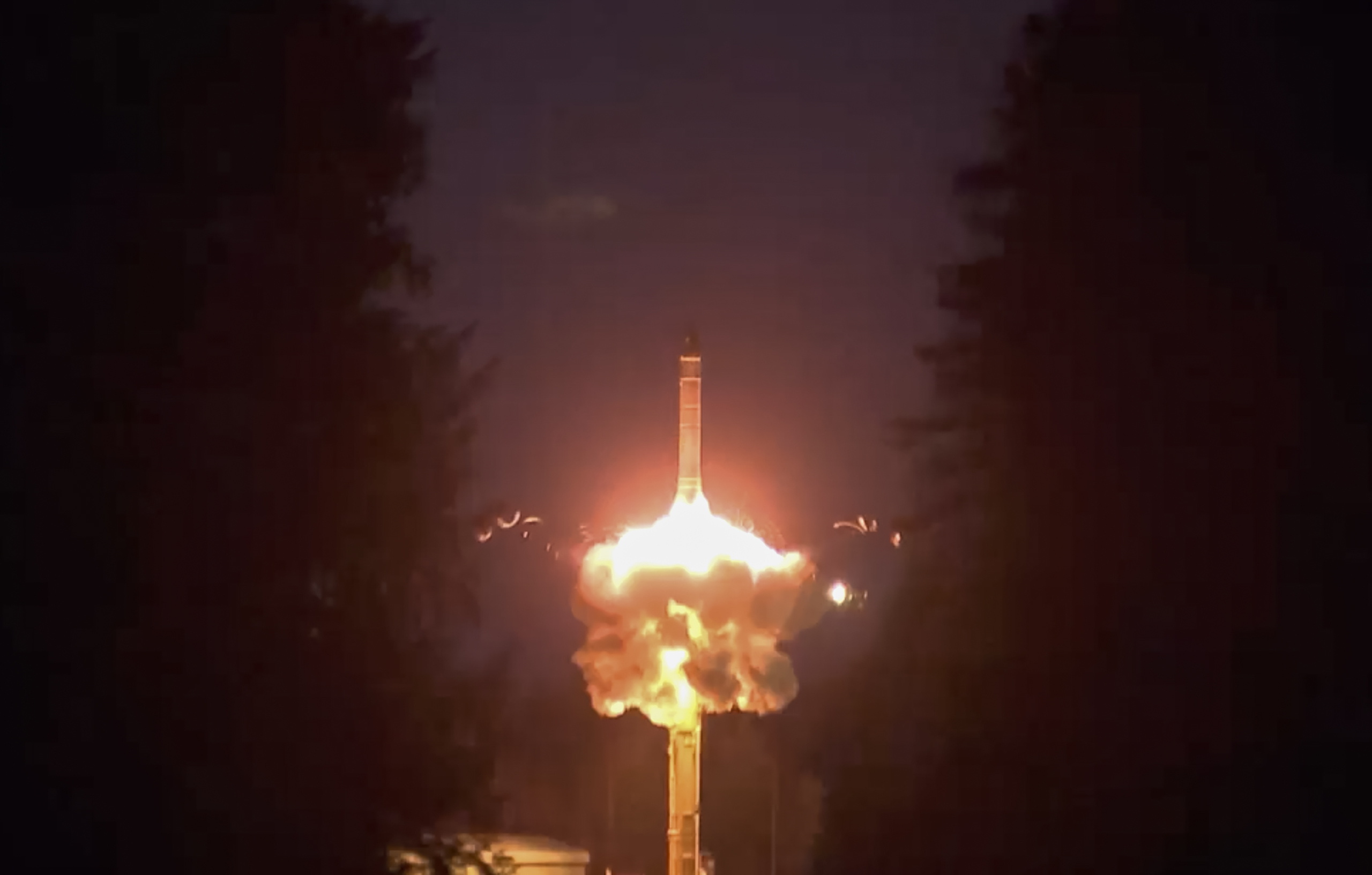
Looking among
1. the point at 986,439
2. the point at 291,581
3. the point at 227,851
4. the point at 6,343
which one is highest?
the point at 986,439

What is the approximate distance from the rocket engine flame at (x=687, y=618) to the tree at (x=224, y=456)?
10.1 metres

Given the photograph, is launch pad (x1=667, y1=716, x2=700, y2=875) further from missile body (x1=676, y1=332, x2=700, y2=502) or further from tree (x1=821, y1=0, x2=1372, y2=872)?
tree (x1=821, y1=0, x2=1372, y2=872)

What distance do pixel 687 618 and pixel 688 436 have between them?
2.18 meters

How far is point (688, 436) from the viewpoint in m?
21.5

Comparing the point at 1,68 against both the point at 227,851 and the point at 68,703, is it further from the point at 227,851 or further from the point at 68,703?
the point at 227,851

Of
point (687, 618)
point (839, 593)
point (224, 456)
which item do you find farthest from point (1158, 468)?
point (687, 618)

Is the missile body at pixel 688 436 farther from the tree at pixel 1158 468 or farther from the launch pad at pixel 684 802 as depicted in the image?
the tree at pixel 1158 468

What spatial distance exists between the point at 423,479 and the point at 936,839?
14.4ft

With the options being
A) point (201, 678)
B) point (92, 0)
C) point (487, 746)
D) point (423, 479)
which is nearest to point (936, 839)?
point (487, 746)

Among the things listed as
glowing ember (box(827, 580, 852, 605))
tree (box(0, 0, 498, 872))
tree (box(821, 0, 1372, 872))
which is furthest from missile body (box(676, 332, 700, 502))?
tree (box(0, 0, 498, 872))

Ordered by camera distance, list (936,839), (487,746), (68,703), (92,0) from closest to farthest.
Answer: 1. (68,703)
2. (92,0)
3. (487,746)
4. (936,839)

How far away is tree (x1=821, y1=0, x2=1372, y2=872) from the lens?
10422 mm

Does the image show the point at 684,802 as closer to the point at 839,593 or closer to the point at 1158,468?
the point at 839,593

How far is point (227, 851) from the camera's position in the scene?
9.23 m
